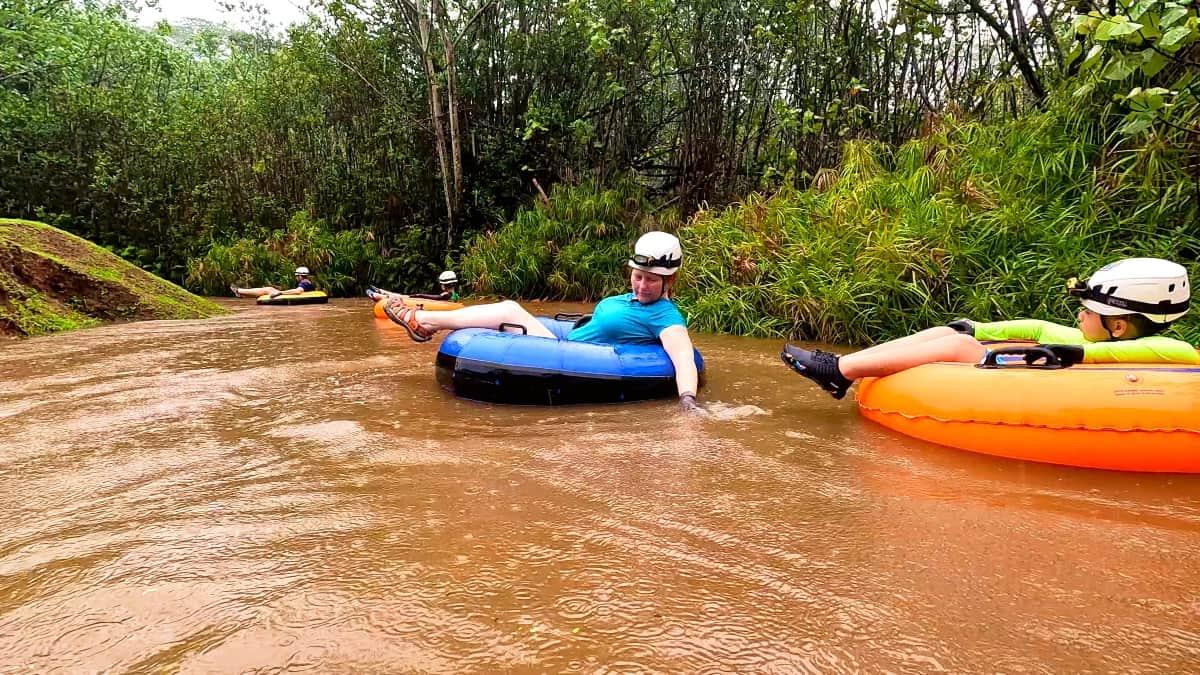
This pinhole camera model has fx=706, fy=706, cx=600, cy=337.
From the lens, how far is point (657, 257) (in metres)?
3.90

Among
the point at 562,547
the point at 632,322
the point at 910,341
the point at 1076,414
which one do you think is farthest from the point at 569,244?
the point at 562,547

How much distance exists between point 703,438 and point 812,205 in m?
5.02

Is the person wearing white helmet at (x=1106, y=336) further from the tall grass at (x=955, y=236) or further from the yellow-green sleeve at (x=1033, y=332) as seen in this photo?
the tall grass at (x=955, y=236)

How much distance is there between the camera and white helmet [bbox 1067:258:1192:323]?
2.78 m

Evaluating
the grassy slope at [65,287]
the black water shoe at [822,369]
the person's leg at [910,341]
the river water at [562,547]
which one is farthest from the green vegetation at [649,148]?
the grassy slope at [65,287]

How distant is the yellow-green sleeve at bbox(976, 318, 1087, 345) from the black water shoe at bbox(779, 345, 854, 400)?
0.81 meters

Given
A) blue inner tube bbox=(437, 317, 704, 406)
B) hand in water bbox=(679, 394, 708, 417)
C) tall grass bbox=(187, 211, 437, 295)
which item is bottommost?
hand in water bbox=(679, 394, 708, 417)

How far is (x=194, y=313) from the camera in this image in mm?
7898

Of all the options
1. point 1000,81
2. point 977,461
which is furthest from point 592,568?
point 1000,81

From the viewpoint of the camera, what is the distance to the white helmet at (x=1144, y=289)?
9.11 feet

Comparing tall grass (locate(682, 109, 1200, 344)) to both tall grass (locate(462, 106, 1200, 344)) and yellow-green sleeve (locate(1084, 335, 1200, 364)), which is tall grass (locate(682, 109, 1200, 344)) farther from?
yellow-green sleeve (locate(1084, 335, 1200, 364))

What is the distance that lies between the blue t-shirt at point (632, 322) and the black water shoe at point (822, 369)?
2.57 ft

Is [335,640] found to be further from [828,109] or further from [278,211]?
[278,211]

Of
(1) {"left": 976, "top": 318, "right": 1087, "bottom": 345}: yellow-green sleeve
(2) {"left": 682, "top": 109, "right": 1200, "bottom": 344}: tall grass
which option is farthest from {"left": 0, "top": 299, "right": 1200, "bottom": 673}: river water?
(2) {"left": 682, "top": 109, "right": 1200, "bottom": 344}: tall grass
